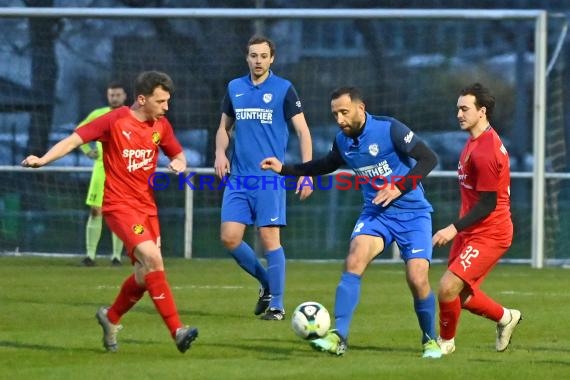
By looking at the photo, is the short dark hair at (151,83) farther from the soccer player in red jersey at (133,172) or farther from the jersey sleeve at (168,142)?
the jersey sleeve at (168,142)

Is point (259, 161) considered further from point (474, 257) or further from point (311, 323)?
point (311, 323)

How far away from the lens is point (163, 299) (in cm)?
937

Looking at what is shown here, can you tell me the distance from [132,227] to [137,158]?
0.52m

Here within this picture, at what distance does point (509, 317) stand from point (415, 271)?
34.1 inches

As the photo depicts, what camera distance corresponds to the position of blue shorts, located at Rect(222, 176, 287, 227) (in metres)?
12.2

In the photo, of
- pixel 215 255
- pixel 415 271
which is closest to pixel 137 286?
pixel 415 271

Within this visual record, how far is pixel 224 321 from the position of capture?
1165 centimetres

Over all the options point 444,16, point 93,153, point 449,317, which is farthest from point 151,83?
point 444,16

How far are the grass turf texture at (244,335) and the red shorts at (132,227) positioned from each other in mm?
726

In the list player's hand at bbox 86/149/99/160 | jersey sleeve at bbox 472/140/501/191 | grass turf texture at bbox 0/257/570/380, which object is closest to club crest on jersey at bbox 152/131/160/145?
grass turf texture at bbox 0/257/570/380

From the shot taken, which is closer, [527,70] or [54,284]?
[54,284]

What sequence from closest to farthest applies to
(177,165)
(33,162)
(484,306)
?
(33,162) < (177,165) < (484,306)

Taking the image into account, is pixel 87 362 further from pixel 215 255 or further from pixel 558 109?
pixel 558 109

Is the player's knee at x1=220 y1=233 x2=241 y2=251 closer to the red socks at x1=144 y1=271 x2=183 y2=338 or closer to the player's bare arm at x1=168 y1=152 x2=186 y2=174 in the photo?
the player's bare arm at x1=168 y1=152 x2=186 y2=174
